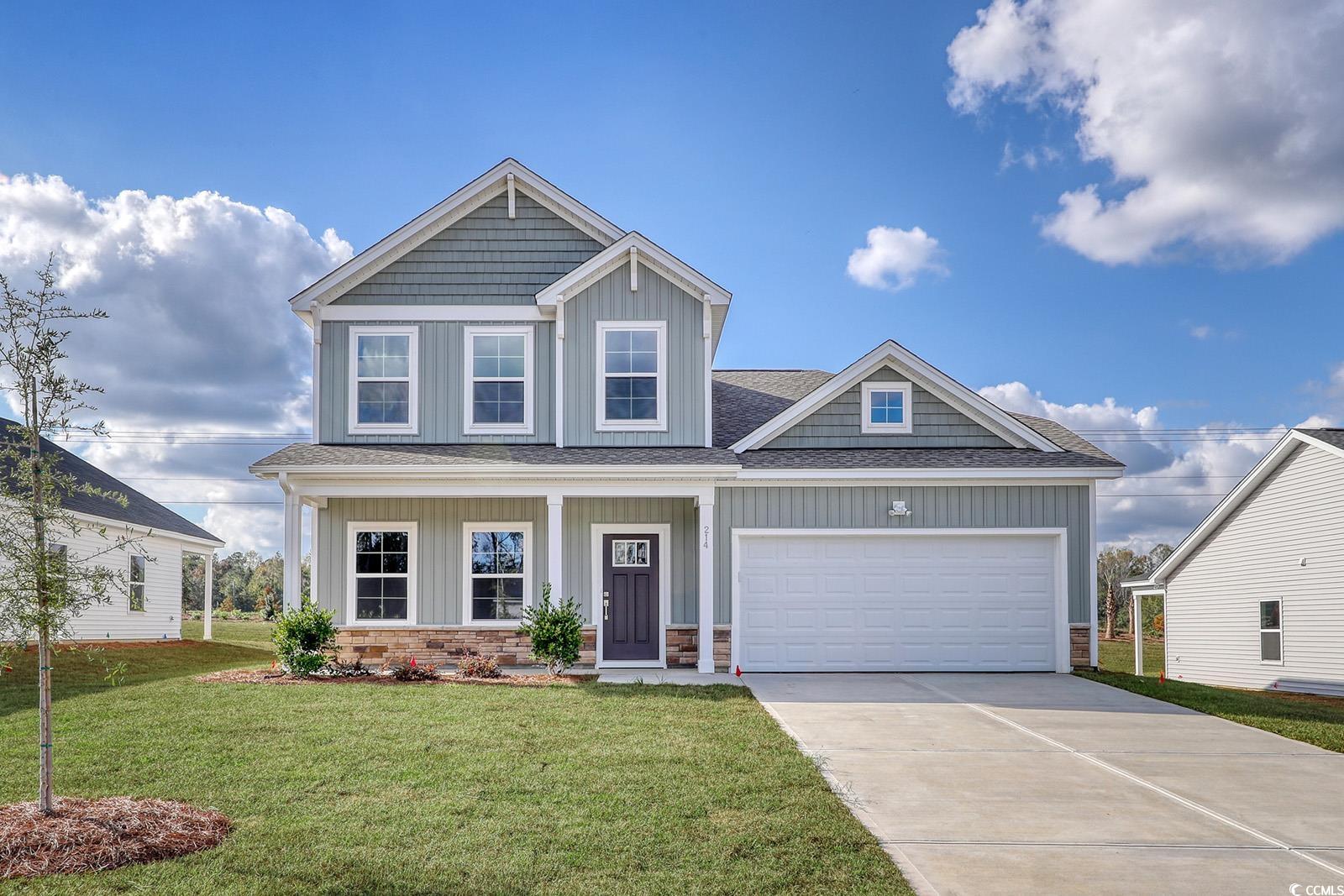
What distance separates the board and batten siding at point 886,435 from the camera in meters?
15.2

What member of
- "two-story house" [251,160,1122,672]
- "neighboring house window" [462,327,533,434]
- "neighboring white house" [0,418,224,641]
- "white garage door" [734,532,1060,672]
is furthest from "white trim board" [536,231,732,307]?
"neighboring white house" [0,418,224,641]

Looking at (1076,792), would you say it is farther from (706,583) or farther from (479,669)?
(479,669)

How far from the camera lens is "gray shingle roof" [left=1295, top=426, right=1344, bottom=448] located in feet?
57.2

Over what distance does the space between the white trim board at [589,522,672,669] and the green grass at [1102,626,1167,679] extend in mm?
14542

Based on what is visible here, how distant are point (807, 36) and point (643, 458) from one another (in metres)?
8.40

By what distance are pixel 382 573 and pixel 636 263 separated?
6774mm

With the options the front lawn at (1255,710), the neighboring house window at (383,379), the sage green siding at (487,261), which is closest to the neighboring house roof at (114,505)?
the neighboring house window at (383,379)

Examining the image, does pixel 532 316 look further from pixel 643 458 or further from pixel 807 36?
pixel 807 36

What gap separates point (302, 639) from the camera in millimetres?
13172

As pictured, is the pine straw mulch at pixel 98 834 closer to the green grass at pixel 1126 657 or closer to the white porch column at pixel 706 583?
the white porch column at pixel 706 583

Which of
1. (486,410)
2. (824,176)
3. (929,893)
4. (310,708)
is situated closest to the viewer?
(929,893)

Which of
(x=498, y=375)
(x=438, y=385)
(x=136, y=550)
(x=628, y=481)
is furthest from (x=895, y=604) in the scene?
(x=136, y=550)

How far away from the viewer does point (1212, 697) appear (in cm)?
1241

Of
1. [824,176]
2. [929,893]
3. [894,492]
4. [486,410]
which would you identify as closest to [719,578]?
[894,492]
